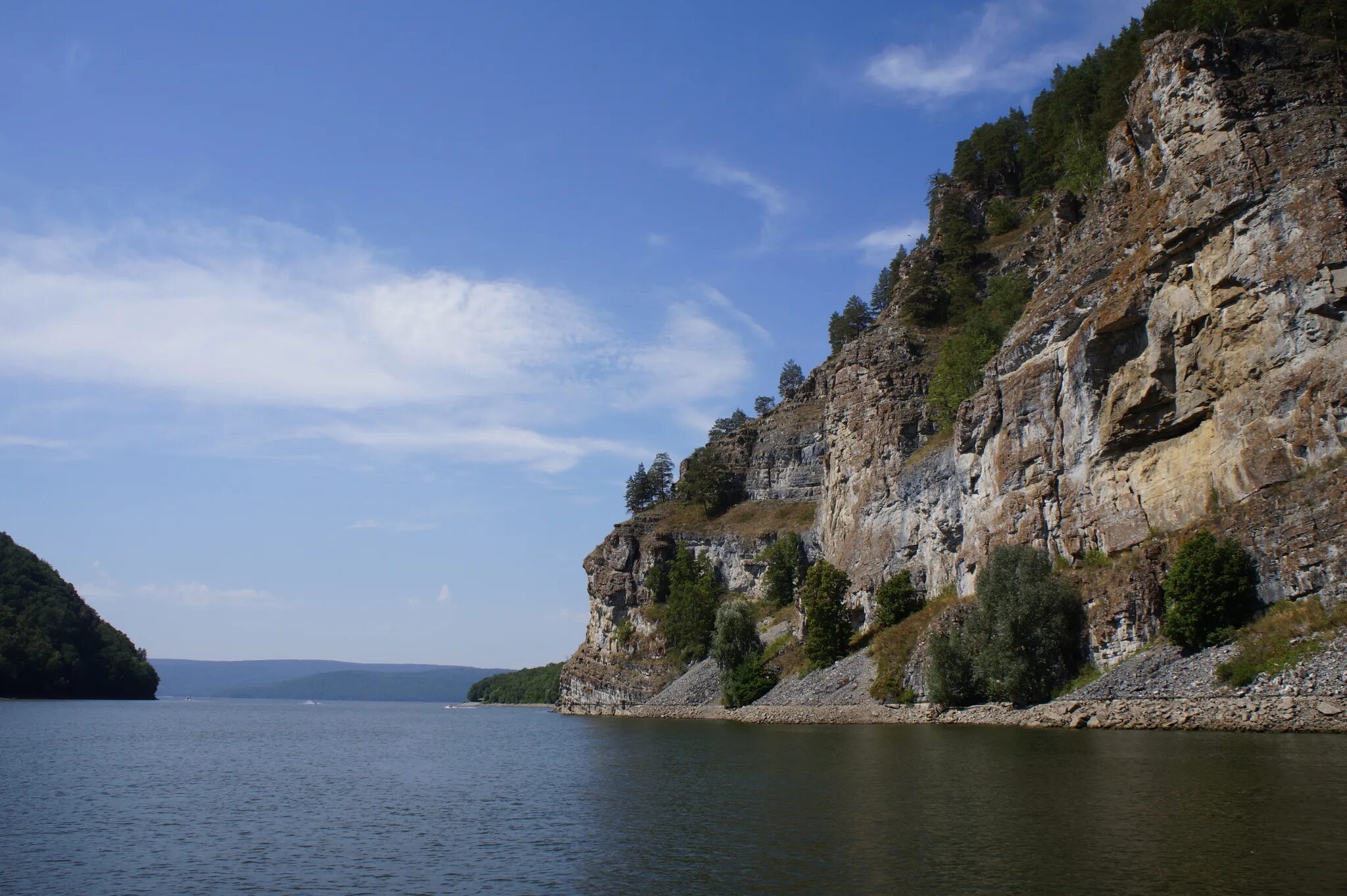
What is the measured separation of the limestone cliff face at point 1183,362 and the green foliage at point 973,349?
6.50 metres

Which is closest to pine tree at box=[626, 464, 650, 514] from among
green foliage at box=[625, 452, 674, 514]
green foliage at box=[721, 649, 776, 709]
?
green foliage at box=[625, 452, 674, 514]

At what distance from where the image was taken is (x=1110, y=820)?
20.5m

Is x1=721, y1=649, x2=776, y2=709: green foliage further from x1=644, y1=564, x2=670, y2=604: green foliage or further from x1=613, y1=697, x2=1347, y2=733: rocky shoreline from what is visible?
x1=644, y1=564, x2=670, y2=604: green foliage

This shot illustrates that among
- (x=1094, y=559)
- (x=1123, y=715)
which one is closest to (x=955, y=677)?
(x=1094, y=559)

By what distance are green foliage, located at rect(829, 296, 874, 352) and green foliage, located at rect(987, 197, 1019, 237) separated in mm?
26700

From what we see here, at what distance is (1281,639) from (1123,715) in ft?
24.4

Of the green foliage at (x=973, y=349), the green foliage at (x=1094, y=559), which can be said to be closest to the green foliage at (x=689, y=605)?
the green foliage at (x=973, y=349)

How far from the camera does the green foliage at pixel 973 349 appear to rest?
7781cm

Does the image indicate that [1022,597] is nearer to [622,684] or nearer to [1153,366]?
[1153,366]

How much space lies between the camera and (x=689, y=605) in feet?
335

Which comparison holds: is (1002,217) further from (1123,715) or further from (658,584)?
(1123,715)

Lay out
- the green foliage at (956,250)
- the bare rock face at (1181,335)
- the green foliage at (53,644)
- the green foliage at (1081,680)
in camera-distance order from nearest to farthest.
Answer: the bare rock face at (1181,335), the green foliage at (1081,680), the green foliage at (956,250), the green foliage at (53,644)

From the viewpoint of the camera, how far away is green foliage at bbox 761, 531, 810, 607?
327 feet

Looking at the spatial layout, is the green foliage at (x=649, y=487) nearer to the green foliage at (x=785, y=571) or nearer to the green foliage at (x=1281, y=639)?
the green foliage at (x=785, y=571)
